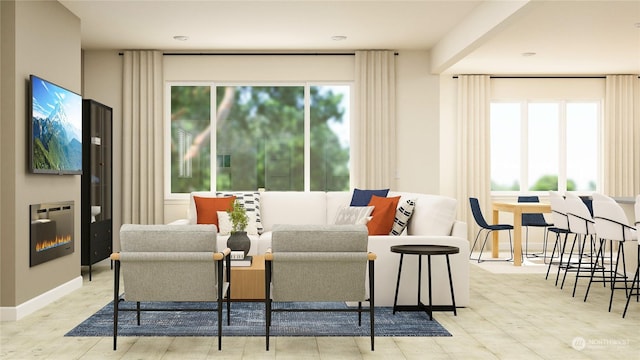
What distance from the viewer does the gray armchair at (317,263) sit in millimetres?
3736

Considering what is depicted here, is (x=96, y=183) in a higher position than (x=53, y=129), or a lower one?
lower

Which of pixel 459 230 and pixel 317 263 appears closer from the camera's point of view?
pixel 317 263

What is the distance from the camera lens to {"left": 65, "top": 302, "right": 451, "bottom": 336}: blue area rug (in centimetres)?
428

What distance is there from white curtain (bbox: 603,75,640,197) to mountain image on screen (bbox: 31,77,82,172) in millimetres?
7744

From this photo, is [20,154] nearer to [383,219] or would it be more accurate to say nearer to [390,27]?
[383,219]

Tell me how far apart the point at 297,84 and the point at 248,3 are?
2356 millimetres

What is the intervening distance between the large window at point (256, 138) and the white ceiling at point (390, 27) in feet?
1.91

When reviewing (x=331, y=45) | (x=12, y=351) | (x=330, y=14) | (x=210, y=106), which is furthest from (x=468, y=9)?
(x=12, y=351)

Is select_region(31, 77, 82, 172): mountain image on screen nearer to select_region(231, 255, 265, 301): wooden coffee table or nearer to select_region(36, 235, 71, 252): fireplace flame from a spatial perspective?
select_region(36, 235, 71, 252): fireplace flame

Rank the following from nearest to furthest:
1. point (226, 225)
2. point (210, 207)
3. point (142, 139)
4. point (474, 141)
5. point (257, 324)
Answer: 1. point (257, 324)
2. point (226, 225)
3. point (210, 207)
4. point (142, 139)
5. point (474, 141)

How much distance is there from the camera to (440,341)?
13.4ft

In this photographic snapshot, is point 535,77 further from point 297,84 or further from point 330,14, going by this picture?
point 330,14

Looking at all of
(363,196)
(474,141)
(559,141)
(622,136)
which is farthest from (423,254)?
(622,136)

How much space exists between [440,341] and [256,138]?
16.3 feet
